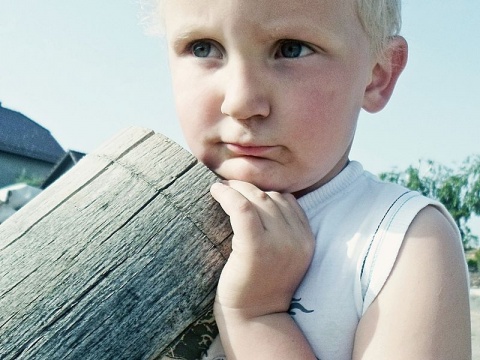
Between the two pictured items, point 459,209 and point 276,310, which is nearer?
point 276,310

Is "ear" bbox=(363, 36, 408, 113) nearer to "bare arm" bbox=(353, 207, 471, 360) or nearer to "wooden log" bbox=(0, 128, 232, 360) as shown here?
"bare arm" bbox=(353, 207, 471, 360)

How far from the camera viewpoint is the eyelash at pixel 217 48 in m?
1.47

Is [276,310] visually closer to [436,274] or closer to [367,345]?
[367,345]

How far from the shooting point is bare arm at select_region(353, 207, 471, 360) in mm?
1245

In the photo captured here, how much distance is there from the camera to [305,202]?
163cm

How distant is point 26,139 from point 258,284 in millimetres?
55465

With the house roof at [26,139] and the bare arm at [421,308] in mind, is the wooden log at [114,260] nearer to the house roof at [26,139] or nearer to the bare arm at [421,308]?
the bare arm at [421,308]

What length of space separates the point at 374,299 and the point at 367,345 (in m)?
0.10

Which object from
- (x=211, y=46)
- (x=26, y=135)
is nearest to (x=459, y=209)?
(x=26, y=135)

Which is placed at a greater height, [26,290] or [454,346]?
[26,290]

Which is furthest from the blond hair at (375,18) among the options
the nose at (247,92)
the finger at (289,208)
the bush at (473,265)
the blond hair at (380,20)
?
the bush at (473,265)

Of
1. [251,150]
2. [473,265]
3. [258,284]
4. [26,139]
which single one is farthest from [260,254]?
[26,139]

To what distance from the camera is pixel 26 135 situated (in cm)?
5369

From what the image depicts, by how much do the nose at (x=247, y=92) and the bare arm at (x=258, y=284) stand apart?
19 cm
